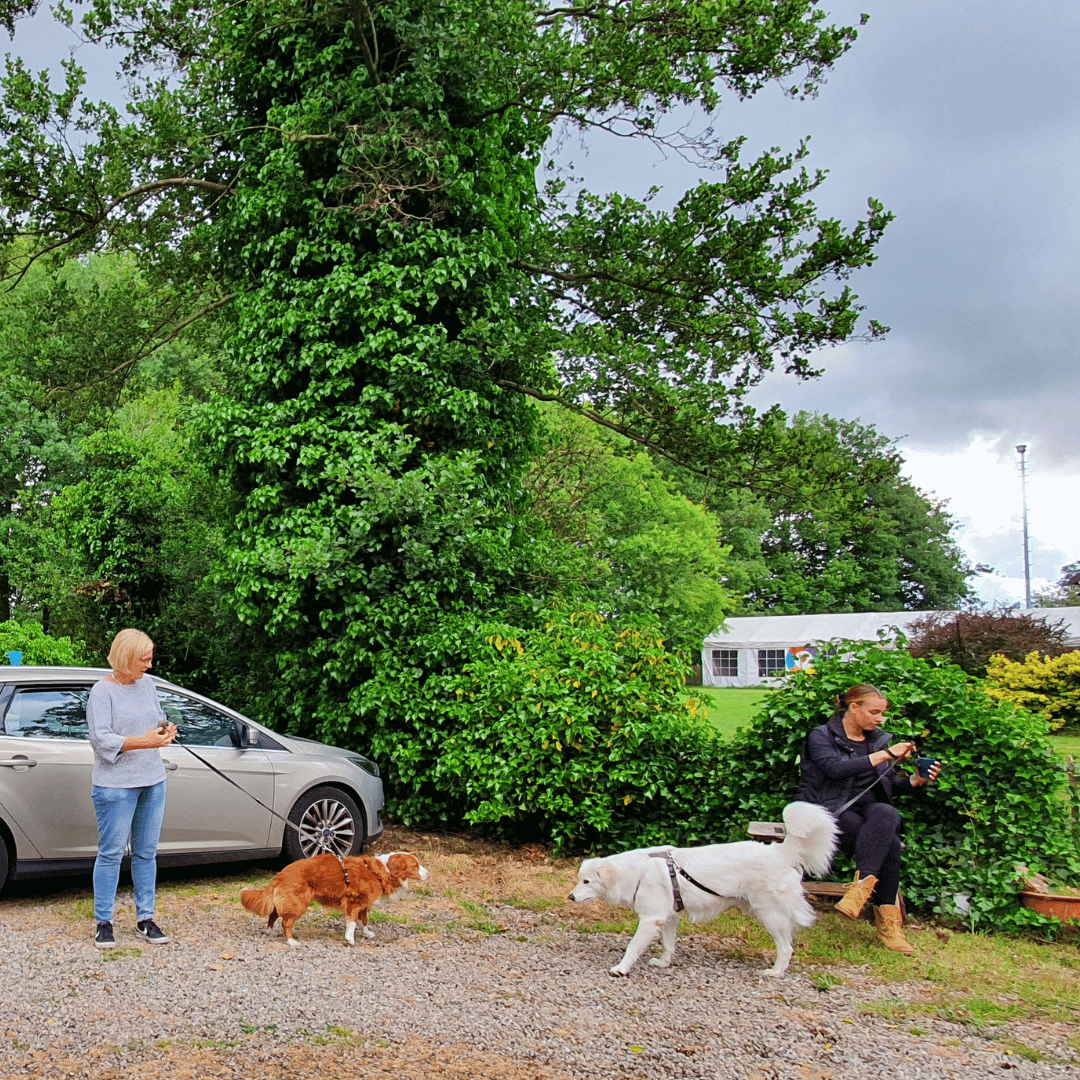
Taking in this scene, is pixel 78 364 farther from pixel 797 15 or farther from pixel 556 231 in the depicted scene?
pixel 797 15

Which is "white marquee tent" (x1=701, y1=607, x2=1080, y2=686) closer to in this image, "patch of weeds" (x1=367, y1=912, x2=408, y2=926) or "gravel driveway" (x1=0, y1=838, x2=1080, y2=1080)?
"patch of weeds" (x1=367, y1=912, x2=408, y2=926)

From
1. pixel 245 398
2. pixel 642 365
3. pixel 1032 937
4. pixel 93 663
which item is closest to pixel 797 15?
pixel 642 365

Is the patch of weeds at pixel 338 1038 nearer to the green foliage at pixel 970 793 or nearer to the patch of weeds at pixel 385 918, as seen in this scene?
the patch of weeds at pixel 385 918

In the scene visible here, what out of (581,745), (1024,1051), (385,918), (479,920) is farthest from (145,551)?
(1024,1051)

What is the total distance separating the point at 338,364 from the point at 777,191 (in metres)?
6.19

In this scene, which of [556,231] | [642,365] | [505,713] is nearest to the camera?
[505,713]

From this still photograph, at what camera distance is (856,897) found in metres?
5.76

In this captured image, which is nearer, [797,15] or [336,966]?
[336,966]

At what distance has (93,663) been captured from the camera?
1571 cm

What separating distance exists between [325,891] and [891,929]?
11.5 ft

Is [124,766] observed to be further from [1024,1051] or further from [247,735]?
[1024,1051]

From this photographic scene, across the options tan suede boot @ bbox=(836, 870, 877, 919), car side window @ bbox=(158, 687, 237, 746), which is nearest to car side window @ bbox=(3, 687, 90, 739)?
car side window @ bbox=(158, 687, 237, 746)

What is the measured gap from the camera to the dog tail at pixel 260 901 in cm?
616

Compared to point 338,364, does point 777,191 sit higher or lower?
higher
